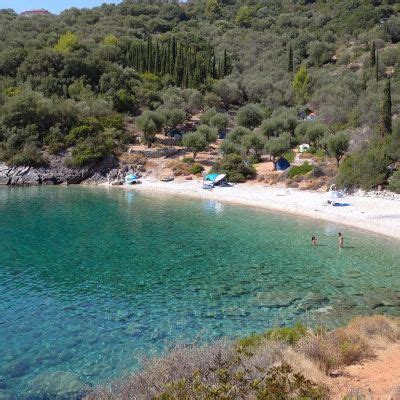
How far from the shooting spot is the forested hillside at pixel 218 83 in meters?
62.5

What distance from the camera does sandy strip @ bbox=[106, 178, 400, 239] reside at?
34.3 meters

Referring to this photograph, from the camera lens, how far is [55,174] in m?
63.5

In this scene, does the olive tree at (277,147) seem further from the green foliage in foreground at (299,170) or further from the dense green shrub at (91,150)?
the dense green shrub at (91,150)

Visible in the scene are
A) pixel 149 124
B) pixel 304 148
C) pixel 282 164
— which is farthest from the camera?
pixel 149 124

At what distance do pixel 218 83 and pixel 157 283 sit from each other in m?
80.2

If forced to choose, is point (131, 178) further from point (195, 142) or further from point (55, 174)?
point (55, 174)

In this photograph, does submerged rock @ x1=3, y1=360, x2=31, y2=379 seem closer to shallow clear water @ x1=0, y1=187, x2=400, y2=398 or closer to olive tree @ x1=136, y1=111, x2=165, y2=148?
shallow clear water @ x1=0, y1=187, x2=400, y2=398

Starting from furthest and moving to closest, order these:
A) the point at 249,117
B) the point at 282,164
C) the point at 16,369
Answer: the point at 249,117
the point at 282,164
the point at 16,369

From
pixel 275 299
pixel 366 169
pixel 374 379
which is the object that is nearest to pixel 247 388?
pixel 374 379

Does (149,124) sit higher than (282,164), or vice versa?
(149,124)

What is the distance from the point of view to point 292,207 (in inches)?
1629

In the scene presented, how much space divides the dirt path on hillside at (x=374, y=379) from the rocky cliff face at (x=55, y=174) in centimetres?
5551

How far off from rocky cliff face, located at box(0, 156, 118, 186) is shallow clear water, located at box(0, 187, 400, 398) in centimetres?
2495

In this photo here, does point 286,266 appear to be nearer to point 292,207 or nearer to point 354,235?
point 354,235
